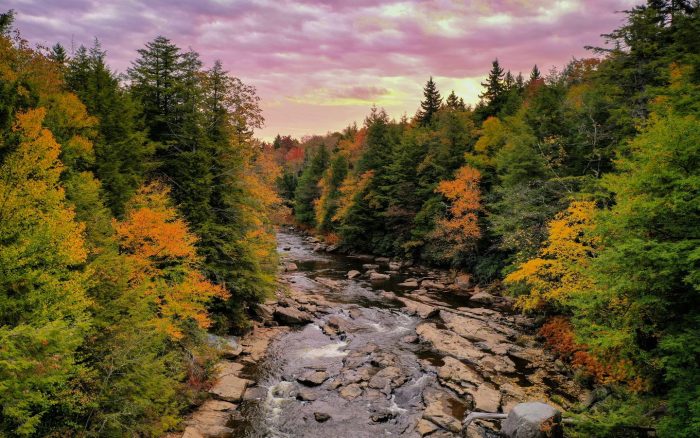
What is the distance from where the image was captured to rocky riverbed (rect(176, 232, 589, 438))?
47.4 feet

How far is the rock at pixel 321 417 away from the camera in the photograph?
47.8 ft

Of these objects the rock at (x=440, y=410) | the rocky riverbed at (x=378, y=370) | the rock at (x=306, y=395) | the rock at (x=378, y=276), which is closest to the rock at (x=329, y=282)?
the rocky riverbed at (x=378, y=370)

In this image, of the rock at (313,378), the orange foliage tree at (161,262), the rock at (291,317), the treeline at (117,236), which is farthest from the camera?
the rock at (291,317)

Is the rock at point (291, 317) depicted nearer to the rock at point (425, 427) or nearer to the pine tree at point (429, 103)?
the rock at point (425, 427)

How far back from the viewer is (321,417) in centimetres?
1463

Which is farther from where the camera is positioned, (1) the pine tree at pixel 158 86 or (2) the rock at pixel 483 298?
(2) the rock at pixel 483 298

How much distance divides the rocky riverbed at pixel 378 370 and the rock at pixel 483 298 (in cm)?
Answer: 9

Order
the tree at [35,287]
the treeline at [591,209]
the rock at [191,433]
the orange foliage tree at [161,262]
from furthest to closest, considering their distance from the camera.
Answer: the orange foliage tree at [161,262], the rock at [191,433], the treeline at [591,209], the tree at [35,287]

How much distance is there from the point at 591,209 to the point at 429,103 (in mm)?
50681

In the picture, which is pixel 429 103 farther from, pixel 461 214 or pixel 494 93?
pixel 461 214

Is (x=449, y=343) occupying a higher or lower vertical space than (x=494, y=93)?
lower

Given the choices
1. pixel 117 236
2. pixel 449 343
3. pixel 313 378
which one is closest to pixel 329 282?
pixel 449 343

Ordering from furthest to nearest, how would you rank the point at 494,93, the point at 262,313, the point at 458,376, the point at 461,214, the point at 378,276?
the point at 494,93
the point at 461,214
the point at 378,276
the point at 262,313
the point at 458,376

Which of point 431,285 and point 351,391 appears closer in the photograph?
point 351,391
